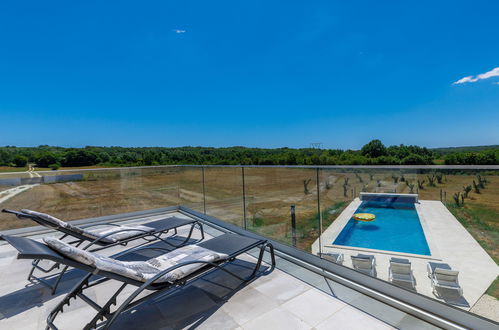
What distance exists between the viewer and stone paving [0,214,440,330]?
1.96 m

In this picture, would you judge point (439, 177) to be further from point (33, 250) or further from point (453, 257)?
point (33, 250)

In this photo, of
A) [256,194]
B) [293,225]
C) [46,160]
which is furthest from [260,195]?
[46,160]

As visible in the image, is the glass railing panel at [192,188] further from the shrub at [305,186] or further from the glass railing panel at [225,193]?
the shrub at [305,186]

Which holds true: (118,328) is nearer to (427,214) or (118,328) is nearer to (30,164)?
(427,214)

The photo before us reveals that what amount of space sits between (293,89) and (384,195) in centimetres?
4076

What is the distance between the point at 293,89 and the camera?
135 feet

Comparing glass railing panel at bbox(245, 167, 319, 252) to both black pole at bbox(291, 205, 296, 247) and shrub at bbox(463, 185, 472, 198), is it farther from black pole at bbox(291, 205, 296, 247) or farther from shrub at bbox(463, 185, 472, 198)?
shrub at bbox(463, 185, 472, 198)

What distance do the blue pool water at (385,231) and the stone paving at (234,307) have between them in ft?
2.82

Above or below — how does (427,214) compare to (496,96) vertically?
below

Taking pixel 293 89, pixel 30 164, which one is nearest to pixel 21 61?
pixel 30 164

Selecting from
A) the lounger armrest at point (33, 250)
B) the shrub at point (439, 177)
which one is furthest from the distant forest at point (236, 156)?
the lounger armrest at point (33, 250)

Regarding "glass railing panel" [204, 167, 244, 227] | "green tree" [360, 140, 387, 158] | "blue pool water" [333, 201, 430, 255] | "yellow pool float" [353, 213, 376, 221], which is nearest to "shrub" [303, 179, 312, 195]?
"blue pool water" [333, 201, 430, 255]

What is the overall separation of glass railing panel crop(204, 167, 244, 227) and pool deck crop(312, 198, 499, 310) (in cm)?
218

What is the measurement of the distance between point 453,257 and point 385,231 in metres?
1.29
